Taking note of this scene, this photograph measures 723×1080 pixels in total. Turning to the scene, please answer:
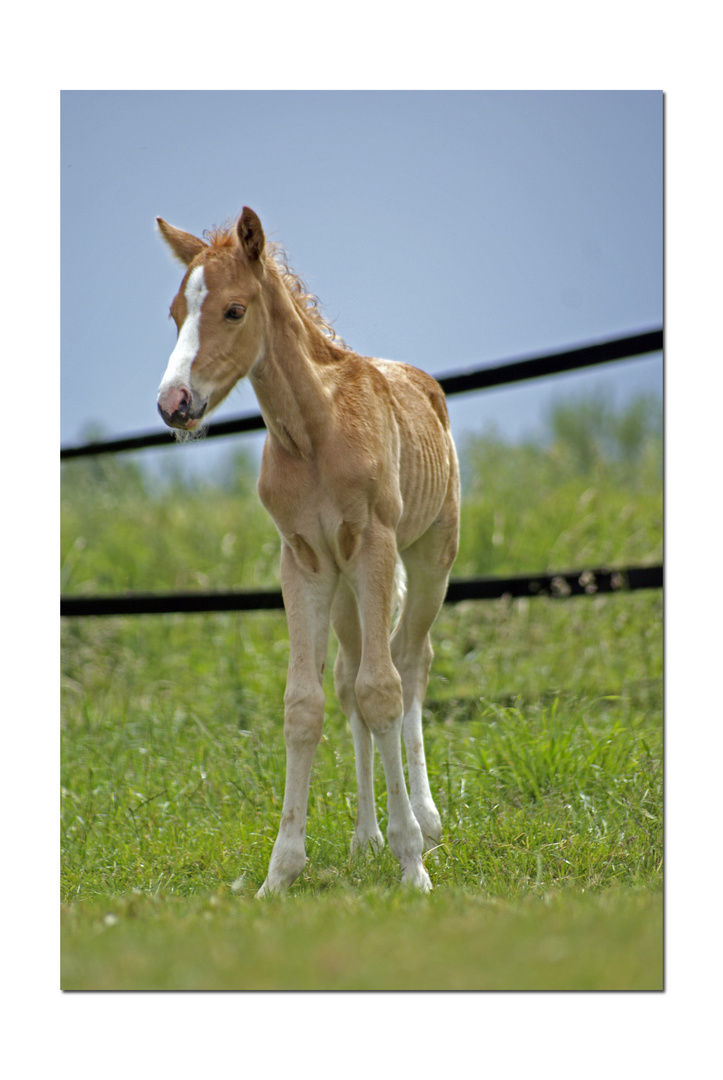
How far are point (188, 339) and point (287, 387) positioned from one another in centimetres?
43

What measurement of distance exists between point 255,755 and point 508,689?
2.06 m

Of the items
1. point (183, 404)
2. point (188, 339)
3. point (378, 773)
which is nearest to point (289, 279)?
point (188, 339)

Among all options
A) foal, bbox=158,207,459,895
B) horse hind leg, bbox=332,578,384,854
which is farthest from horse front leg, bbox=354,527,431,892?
horse hind leg, bbox=332,578,384,854

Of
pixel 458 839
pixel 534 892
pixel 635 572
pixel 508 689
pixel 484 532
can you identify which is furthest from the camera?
pixel 484 532

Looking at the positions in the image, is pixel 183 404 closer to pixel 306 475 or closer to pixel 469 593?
pixel 306 475

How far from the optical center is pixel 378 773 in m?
4.42

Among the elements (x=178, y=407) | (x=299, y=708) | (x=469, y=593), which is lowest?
(x=299, y=708)

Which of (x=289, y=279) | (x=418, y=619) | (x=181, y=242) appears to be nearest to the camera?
(x=181, y=242)

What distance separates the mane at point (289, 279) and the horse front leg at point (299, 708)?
2.89ft

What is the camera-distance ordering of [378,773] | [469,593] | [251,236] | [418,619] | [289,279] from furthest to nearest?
1. [469,593]
2. [378,773]
3. [418,619]
4. [289,279]
5. [251,236]

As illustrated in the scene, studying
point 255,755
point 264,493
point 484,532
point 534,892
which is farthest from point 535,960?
point 484,532

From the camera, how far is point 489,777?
430 cm

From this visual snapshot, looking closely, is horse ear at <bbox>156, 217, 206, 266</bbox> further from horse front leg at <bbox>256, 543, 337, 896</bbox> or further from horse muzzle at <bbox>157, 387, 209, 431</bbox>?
horse front leg at <bbox>256, 543, 337, 896</bbox>

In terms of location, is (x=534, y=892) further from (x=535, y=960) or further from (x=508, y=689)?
(x=508, y=689)
